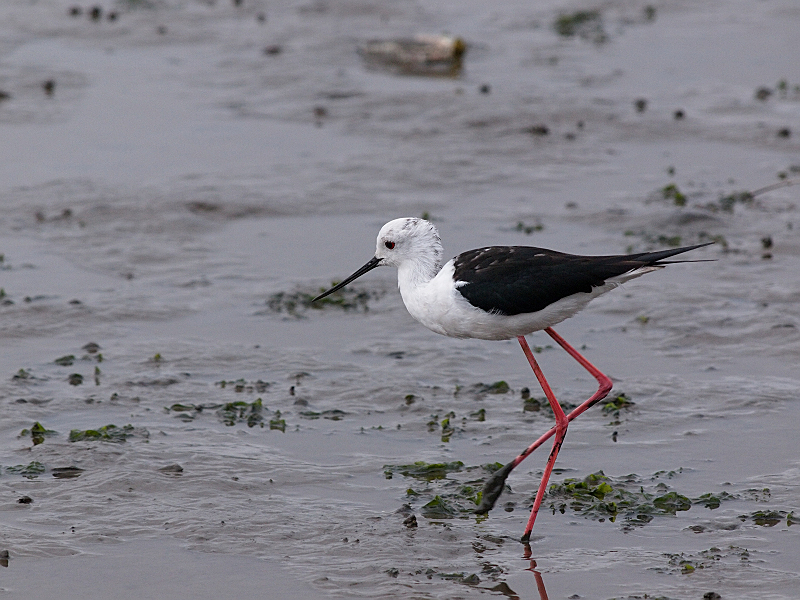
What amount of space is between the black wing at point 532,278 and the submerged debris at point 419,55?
8.68m

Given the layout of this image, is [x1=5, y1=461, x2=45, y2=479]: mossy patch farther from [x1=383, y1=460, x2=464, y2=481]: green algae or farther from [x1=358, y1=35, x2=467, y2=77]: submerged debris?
[x1=358, y1=35, x2=467, y2=77]: submerged debris

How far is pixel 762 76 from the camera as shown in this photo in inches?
538

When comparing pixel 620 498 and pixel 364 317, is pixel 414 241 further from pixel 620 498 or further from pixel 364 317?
pixel 364 317

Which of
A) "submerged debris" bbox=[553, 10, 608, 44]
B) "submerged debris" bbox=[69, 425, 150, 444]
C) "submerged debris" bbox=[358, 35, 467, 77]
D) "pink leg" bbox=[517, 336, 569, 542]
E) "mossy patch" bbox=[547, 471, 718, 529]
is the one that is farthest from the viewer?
"submerged debris" bbox=[553, 10, 608, 44]

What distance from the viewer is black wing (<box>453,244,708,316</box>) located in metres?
5.83

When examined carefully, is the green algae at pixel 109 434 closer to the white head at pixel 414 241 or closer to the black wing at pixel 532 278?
the white head at pixel 414 241

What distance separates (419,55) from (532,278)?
908 centimetres

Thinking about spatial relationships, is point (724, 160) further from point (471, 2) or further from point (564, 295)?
point (471, 2)

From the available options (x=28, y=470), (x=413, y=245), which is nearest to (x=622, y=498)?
(x=413, y=245)

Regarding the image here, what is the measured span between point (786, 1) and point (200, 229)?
1024 cm

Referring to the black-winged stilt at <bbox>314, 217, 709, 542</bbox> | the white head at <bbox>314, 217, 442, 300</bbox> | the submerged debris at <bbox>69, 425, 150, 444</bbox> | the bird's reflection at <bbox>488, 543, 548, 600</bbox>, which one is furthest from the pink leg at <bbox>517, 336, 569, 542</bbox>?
the submerged debris at <bbox>69, 425, 150, 444</bbox>

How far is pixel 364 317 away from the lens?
8500 millimetres

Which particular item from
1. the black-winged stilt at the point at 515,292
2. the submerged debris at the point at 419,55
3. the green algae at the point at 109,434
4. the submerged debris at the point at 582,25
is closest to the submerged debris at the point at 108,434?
the green algae at the point at 109,434

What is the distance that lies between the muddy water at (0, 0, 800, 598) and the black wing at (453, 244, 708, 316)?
1002 millimetres
